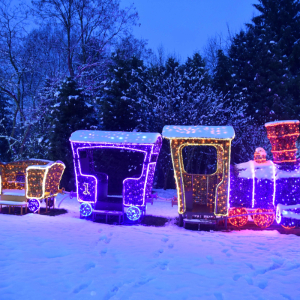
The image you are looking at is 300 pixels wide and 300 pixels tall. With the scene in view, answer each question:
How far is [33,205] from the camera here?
9.31 meters

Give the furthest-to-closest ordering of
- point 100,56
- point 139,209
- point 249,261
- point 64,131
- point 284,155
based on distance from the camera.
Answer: point 100,56, point 64,131, point 139,209, point 284,155, point 249,261

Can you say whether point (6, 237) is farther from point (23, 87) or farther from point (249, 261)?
point (23, 87)

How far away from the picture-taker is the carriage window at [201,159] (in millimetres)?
15180

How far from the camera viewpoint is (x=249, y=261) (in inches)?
198

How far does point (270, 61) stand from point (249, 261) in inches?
610

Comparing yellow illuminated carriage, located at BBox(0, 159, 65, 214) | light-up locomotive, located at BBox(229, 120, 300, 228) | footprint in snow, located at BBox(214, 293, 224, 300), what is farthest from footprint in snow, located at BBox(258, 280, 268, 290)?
yellow illuminated carriage, located at BBox(0, 159, 65, 214)

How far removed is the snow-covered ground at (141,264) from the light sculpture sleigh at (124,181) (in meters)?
1.25

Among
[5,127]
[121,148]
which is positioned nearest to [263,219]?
[121,148]

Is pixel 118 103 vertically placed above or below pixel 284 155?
above

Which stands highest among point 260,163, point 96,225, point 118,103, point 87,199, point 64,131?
point 118,103

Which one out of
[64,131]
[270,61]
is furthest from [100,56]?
[270,61]

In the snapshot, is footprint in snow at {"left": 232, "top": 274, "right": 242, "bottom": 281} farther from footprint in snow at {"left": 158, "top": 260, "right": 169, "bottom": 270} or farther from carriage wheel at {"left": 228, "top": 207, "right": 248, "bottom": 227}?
carriage wheel at {"left": 228, "top": 207, "right": 248, "bottom": 227}

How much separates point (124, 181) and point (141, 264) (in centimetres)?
386

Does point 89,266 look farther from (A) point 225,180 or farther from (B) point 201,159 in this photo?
(B) point 201,159
